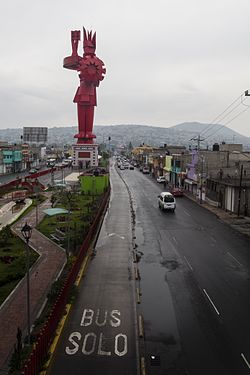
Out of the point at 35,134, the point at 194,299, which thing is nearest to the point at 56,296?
the point at 194,299

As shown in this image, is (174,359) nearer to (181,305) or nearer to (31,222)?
(181,305)

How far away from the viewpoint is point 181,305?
19.0m

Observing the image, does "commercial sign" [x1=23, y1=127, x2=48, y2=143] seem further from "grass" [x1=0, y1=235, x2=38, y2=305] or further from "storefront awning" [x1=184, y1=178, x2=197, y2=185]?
"grass" [x1=0, y1=235, x2=38, y2=305]

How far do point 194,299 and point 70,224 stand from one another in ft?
63.3

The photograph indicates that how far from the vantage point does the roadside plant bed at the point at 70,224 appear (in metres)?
29.6

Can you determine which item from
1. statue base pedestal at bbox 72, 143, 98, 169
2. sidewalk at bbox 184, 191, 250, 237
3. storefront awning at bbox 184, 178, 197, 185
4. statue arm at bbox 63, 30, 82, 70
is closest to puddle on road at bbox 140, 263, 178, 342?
sidewalk at bbox 184, 191, 250, 237

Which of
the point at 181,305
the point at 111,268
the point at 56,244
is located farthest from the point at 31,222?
the point at 181,305

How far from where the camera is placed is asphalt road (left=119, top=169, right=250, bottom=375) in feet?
46.7

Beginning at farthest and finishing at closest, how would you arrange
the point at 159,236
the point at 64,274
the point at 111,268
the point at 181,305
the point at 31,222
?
the point at 31,222 < the point at 159,236 < the point at 111,268 < the point at 64,274 < the point at 181,305

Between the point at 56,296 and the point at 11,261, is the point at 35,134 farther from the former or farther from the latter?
the point at 56,296

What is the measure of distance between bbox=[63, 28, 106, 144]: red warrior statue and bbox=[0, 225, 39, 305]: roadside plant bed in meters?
68.8

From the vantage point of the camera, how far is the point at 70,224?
122ft

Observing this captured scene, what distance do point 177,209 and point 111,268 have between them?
26.0 meters

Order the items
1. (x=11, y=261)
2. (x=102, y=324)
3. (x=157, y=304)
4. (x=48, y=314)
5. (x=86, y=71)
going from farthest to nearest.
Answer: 1. (x=86, y=71)
2. (x=11, y=261)
3. (x=157, y=304)
4. (x=48, y=314)
5. (x=102, y=324)
